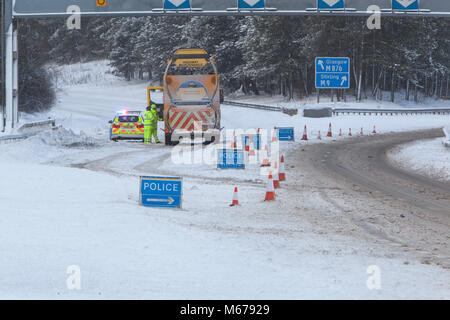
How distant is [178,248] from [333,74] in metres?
31.9

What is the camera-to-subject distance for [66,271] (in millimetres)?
7379

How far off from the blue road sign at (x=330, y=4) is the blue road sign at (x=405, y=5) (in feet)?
Result: 7.43

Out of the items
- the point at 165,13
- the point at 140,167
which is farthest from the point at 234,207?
the point at 165,13

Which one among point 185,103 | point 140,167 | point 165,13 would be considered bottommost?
point 140,167

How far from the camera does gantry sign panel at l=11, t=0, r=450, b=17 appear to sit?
1088 inches

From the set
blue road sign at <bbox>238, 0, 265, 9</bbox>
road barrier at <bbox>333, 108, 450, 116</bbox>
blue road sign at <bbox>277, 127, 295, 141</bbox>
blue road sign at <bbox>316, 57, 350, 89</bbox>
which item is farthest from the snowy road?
road barrier at <bbox>333, 108, 450, 116</bbox>

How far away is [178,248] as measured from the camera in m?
8.77

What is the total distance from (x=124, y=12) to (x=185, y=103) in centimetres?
490

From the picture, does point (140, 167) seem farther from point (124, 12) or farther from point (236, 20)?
point (236, 20)

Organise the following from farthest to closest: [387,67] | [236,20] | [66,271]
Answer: [236,20] < [387,67] < [66,271]

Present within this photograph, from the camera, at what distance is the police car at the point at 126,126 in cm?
2830

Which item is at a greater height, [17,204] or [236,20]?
[236,20]

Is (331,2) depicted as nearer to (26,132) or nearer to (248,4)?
(248,4)

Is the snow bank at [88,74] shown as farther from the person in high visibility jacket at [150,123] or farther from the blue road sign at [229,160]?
the blue road sign at [229,160]
